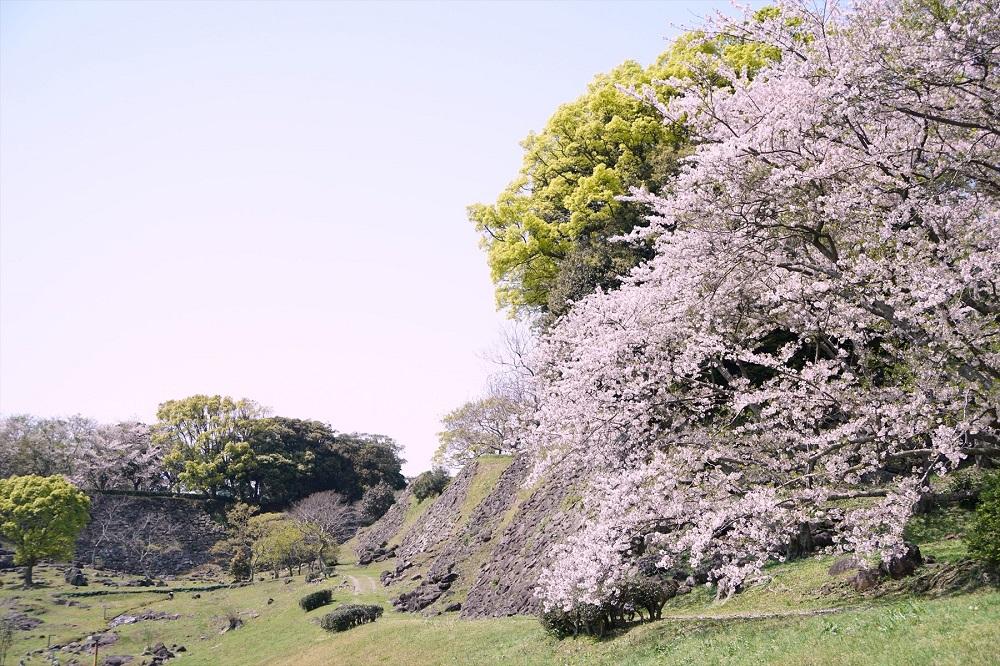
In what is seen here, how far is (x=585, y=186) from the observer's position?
87.2ft

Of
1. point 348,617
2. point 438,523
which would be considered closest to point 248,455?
point 438,523

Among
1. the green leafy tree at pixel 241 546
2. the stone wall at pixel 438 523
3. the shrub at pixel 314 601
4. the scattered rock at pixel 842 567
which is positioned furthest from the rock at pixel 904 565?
the green leafy tree at pixel 241 546

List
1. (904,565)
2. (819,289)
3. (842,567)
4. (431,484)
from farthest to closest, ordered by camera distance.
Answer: (431,484) < (842,567) < (904,565) < (819,289)

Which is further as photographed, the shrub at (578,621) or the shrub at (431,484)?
the shrub at (431,484)

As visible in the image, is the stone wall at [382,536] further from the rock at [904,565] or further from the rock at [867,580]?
the rock at [904,565]

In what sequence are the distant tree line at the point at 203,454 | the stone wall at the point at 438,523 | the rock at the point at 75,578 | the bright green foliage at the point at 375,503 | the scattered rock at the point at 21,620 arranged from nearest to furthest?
the scattered rock at the point at 21,620 < the stone wall at the point at 438,523 < the rock at the point at 75,578 < the distant tree line at the point at 203,454 < the bright green foliage at the point at 375,503

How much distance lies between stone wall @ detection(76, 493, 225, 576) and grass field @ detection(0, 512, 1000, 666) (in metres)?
16.5

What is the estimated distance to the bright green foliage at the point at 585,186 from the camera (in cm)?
2506

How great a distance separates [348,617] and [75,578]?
101ft

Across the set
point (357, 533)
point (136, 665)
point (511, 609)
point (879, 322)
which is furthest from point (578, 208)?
point (357, 533)

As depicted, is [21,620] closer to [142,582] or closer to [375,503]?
[142,582]

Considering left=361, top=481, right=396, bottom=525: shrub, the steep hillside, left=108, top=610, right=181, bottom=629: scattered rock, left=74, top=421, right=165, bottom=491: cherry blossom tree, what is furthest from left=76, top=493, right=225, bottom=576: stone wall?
the steep hillside

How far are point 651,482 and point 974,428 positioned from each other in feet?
17.0

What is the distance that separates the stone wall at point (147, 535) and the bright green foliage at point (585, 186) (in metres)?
44.1
